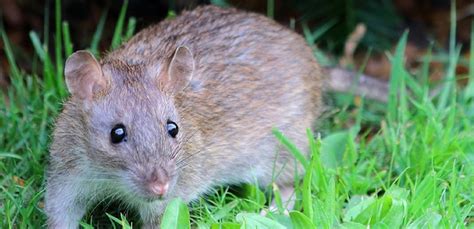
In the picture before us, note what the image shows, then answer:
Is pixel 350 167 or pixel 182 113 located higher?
pixel 182 113

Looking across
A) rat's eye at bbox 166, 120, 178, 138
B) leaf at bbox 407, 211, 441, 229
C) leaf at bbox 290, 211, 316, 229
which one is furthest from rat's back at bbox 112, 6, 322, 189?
leaf at bbox 407, 211, 441, 229

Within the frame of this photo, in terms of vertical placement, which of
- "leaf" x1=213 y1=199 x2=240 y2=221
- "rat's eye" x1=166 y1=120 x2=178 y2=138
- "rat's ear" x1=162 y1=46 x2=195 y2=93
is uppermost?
"rat's ear" x1=162 y1=46 x2=195 y2=93

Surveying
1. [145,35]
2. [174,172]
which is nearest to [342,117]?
[145,35]

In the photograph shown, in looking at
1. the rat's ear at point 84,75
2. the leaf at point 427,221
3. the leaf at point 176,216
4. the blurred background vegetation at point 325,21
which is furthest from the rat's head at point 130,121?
the blurred background vegetation at point 325,21

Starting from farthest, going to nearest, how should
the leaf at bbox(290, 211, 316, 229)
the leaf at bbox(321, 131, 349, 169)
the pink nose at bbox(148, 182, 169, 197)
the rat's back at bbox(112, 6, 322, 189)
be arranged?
the leaf at bbox(321, 131, 349, 169) < the rat's back at bbox(112, 6, 322, 189) < the leaf at bbox(290, 211, 316, 229) < the pink nose at bbox(148, 182, 169, 197)

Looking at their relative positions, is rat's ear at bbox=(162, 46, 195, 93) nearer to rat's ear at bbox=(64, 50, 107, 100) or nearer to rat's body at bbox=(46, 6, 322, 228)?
rat's body at bbox=(46, 6, 322, 228)

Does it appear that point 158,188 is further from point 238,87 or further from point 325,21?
point 325,21

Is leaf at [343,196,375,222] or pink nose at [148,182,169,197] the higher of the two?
pink nose at [148,182,169,197]

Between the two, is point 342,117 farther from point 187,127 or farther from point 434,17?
point 434,17

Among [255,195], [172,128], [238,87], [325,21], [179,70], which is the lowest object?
[255,195]

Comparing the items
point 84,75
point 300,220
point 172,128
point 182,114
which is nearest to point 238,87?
point 182,114
